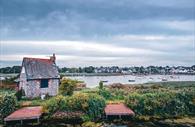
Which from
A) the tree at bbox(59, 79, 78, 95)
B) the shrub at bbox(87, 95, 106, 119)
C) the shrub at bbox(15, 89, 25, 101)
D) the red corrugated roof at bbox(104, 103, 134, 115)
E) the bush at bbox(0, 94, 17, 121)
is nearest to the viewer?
the bush at bbox(0, 94, 17, 121)

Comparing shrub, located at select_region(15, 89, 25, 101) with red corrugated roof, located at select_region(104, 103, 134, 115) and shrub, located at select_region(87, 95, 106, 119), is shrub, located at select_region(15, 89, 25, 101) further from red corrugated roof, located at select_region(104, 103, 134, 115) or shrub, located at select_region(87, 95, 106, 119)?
red corrugated roof, located at select_region(104, 103, 134, 115)

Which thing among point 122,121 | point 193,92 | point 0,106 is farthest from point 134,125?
point 0,106

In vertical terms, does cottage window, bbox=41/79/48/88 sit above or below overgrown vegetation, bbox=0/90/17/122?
above

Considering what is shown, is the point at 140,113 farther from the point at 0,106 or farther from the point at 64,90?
the point at 0,106

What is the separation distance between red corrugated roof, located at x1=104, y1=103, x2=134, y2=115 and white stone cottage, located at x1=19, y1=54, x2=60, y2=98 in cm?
986

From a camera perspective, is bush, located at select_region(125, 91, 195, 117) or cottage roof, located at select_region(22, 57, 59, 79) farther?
cottage roof, located at select_region(22, 57, 59, 79)

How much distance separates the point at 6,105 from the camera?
2781 cm

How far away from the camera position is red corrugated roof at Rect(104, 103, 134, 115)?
27.6 metres

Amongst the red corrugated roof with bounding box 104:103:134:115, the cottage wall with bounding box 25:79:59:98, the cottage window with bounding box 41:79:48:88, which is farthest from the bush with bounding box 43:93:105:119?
the cottage window with bounding box 41:79:48:88

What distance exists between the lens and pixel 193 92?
32688mm

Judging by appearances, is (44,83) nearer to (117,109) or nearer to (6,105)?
(6,105)

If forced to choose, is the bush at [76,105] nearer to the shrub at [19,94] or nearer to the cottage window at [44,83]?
the shrub at [19,94]

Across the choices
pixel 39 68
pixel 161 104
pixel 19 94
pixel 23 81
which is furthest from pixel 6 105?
pixel 161 104

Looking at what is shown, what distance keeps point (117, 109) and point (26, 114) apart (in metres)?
8.62
